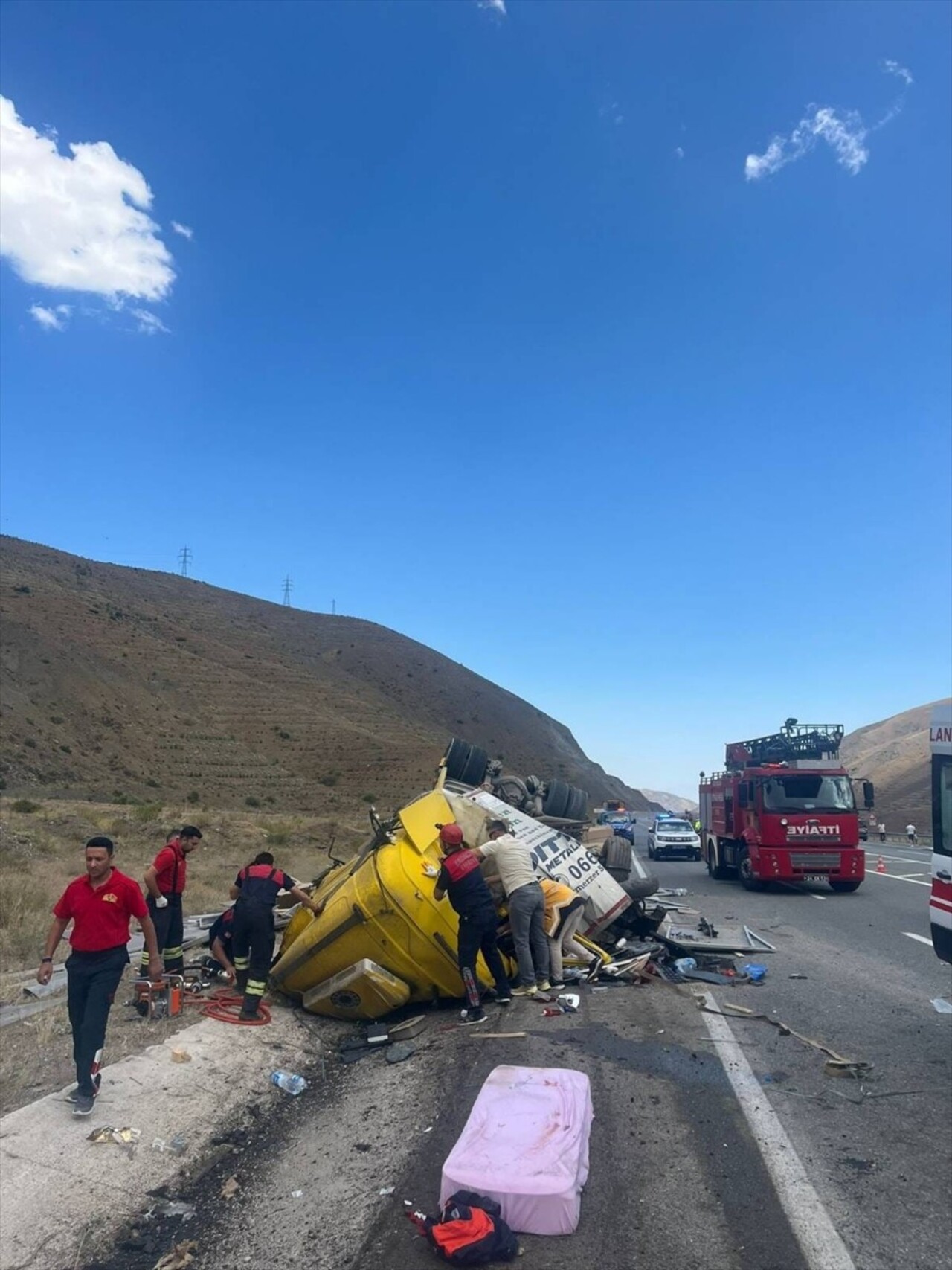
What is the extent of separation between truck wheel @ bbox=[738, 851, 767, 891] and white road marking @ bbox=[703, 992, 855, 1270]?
1385cm

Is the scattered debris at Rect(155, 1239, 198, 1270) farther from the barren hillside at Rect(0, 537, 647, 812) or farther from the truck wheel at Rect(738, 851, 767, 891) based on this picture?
the barren hillside at Rect(0, 537, 647, 812)

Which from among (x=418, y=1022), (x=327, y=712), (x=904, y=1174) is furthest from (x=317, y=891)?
(x=327, y=712)

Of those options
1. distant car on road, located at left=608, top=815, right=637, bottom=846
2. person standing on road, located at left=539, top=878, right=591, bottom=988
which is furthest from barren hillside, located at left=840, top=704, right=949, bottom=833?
person standing on road, located at left=539, top=878, right=591, bottom=988

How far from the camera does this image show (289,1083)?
6344 millimetres

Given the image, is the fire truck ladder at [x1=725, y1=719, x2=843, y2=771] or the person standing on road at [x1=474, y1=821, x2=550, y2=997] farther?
the fire truck ladder at [x1=725, y1=719, x2=843, y2=771]

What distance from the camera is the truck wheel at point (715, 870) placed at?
22844 mm

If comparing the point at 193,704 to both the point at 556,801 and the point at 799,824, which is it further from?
the point at 556,801

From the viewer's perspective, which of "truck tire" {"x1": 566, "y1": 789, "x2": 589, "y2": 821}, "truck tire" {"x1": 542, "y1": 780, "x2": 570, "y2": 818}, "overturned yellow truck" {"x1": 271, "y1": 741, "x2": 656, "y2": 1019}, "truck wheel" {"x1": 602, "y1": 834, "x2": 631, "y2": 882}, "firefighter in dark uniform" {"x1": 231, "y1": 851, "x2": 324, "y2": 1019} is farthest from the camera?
"truck tire" {"x1": 566, "y1": 789, "x2": 589, "y2": 821}

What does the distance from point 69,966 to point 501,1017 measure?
3.44m

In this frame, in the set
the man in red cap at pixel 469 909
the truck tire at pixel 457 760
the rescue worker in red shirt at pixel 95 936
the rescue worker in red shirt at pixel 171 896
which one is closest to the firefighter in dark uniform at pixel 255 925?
the rescue worker in red shirt at pixel 171 896

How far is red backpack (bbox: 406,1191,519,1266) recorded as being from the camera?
3.73 metres

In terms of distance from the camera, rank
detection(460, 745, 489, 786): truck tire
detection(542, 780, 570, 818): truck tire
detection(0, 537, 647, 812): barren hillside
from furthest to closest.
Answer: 1. detection(0, 537, 647, 812): barren hillside
2. detection(542, 780, 570, 818): truck tire
3. detection(460, 745, 489, 786): truck tire

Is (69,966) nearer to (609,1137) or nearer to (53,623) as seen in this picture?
(609,1137)

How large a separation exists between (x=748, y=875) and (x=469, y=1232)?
58.0 ft
